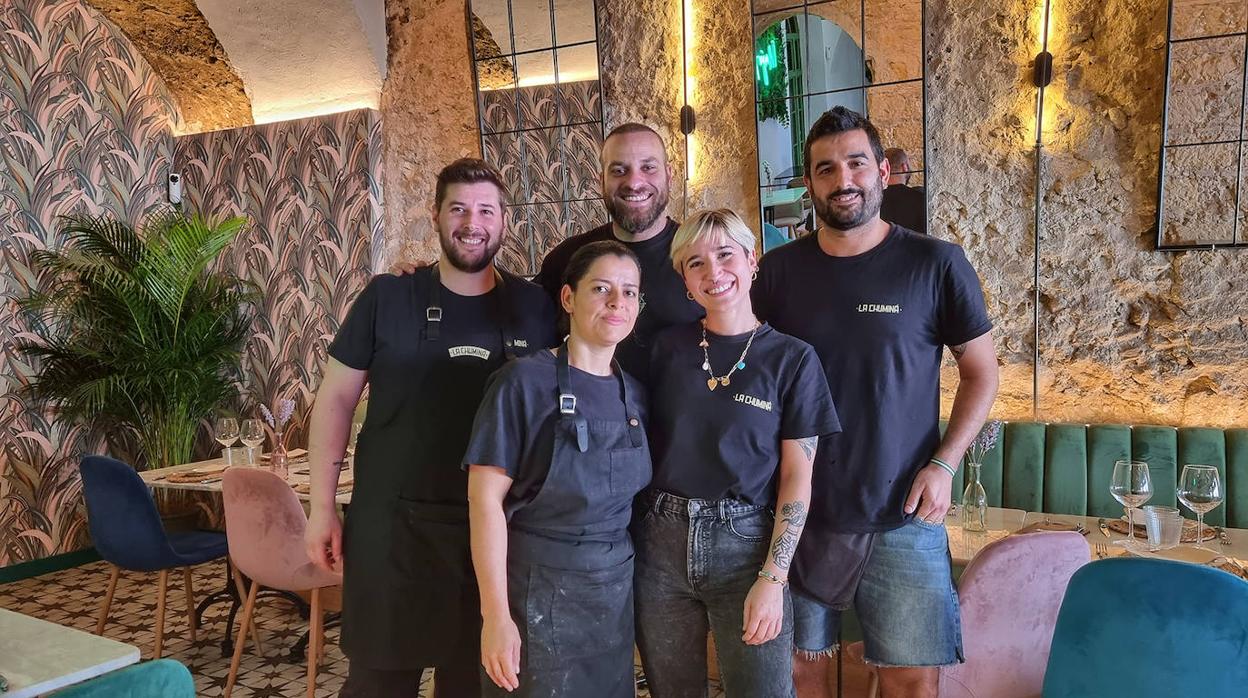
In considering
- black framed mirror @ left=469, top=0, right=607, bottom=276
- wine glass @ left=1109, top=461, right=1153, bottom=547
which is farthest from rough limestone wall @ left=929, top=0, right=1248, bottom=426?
black framed mirror @ left=469, top=0, right=607, bottom=276

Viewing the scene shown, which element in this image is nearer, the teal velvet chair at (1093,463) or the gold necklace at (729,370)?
the gold necklace at (729,370)

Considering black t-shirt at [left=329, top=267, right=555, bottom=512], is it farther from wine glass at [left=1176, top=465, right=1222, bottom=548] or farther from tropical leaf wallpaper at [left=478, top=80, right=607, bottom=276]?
tropical leaf wallpaper at [left=478, top=80, right=607, bottom=276]

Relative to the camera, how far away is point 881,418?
2076 mm

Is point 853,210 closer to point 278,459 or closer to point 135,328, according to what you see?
point 278,459

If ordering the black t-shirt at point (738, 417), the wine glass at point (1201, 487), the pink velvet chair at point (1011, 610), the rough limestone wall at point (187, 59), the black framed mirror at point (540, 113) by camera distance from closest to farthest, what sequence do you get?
the black t-shirt at point (738, 417), the pink velvet chair at point (1011, 610), the wine glass at point (1201, 487), the black framed mirror at point (540, 113), the rough limestone wall at point (187, 59)

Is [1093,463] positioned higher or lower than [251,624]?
higher

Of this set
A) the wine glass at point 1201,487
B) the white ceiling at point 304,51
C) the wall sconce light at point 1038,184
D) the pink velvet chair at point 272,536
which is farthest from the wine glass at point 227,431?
the wine glass at point 1201,487

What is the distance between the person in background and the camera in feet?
13.7

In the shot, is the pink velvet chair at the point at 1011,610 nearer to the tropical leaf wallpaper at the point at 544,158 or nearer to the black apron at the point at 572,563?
the black apron at the point at 572,563

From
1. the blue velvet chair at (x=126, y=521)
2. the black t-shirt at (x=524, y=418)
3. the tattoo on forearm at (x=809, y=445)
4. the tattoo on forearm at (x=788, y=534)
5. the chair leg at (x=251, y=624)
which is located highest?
the black t-shirt at (x=524, y=418)

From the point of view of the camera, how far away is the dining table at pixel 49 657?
5.96 ft

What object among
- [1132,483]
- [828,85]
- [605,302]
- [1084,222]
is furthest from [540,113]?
[1132,483]

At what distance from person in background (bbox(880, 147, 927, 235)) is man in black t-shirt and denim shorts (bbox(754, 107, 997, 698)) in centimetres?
207

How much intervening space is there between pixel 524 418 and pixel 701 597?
54 cm
